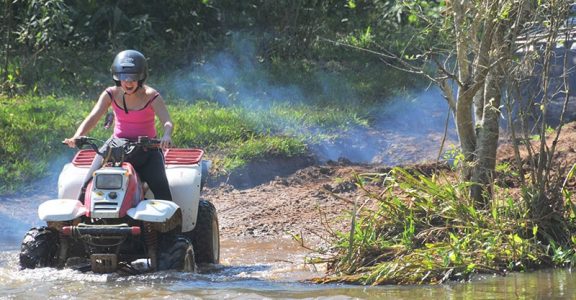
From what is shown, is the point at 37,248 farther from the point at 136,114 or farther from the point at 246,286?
the point at 246,286

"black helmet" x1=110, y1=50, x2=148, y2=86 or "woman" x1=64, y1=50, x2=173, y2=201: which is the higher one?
"black helmet" x1=110, y1=50, x2=148, y2=86

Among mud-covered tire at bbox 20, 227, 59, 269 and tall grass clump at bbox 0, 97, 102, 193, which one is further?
tall grass clump at bbox 0, 97, 102, 193

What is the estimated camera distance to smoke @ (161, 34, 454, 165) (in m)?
12.8

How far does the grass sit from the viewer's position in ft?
38.1

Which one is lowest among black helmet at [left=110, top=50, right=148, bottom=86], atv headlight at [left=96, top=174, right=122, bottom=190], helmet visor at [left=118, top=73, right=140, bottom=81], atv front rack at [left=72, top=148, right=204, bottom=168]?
atv headlight at [left=96, top=174, right=122, bottom=190]

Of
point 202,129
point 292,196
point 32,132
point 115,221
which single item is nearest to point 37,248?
point 115,221

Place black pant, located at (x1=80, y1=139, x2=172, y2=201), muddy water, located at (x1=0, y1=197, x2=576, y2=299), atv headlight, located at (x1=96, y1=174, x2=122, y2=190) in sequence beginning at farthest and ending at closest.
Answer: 1. black pant, located at (x1=80, y1=139, x2=172, y2=201)
2. atv headlight, located at (x1=96, y1=174, x2=122, y2=190)
3. muddy water, located at (x1=0, y1=197, x2=576, y2=299)

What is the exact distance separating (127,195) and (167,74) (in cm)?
803

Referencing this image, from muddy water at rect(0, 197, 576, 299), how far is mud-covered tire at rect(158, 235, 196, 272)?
0.08 meters

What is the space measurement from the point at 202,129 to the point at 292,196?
2029mm

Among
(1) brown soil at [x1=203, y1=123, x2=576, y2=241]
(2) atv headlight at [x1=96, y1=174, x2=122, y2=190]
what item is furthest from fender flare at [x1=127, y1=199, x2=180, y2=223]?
(1) brown soil at [x1=203, y1=123, x2=576, y2=241]

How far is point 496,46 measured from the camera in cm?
800

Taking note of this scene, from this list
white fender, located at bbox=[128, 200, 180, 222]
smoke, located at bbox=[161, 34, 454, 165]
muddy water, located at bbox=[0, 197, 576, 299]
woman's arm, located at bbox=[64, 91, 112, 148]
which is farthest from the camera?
smoke, located at bbox=[161, 34, 454, 165]

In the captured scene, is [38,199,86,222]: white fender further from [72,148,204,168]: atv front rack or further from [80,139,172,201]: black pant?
[72,148,204,168]: atv front rack
